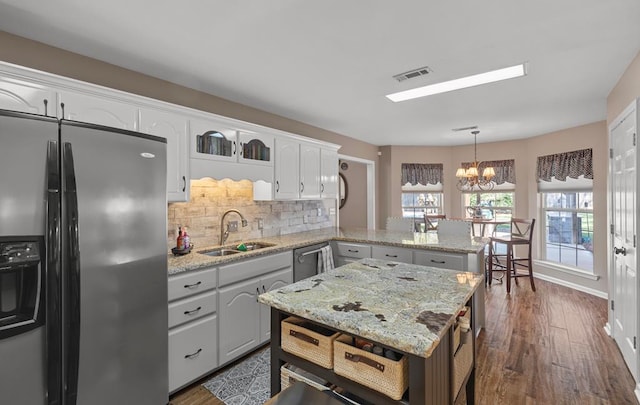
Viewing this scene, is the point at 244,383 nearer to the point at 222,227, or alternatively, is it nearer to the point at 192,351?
the point at 192,351

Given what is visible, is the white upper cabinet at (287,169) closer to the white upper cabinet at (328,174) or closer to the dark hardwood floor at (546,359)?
the white upper cabinet at (328,174)

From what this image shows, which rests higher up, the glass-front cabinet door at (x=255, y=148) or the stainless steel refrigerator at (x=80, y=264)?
the glass-front cabinet door at (x=255, y=148)

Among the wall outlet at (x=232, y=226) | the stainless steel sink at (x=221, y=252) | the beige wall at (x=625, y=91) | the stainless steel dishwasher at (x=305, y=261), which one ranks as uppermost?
the beige wall at (x=625, y=91)

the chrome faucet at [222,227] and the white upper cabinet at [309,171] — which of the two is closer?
the chrome faucet at [222,227]

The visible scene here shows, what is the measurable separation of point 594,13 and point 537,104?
1.93 m

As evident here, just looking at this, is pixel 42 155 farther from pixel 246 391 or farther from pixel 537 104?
pixel 537 104

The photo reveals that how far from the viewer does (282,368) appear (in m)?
1.39

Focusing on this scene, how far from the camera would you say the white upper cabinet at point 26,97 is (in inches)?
62.6

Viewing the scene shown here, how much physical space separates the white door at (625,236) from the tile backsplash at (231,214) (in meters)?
3.21

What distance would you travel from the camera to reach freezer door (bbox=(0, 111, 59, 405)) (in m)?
1.20

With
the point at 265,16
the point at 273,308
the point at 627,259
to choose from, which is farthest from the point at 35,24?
the point at 627,259

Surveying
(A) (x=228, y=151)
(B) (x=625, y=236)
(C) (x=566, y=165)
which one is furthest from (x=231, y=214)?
(C) (x=566, y=165)

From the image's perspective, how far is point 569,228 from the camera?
480 cm

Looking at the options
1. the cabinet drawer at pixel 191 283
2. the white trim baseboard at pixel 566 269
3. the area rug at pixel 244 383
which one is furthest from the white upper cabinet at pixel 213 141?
the white trim baseboard at pixel 566 269
